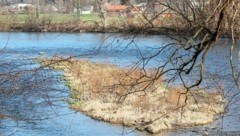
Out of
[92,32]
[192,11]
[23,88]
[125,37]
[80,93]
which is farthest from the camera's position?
[92,32]

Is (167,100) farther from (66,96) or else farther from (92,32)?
(92,32)

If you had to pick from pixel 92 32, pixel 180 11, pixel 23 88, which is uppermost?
pixel 180 11

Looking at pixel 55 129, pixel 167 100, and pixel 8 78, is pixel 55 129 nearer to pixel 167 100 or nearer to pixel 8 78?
pixel 167 100

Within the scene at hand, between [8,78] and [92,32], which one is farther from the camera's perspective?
[92,32]

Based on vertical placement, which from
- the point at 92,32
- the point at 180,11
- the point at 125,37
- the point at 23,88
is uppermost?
the point at 180,11

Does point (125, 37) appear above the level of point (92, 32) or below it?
above

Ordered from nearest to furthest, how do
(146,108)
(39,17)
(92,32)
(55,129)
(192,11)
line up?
1. (192,11)
2. (55,129)
3. (146,108)
4. (92,32)
5. (39,17)

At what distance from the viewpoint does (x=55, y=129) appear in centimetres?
1031

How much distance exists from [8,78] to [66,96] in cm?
1078

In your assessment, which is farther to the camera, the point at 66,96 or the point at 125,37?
the point at 66,96

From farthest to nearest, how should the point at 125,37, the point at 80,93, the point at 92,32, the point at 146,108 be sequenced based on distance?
the point at 92,32, the point at 80,93, the point at 146,108, the point at 125,37

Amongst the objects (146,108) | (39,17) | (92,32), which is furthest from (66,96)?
(39,17)

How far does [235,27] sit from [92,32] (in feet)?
115

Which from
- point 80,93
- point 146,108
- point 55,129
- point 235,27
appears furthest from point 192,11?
point 80,93
